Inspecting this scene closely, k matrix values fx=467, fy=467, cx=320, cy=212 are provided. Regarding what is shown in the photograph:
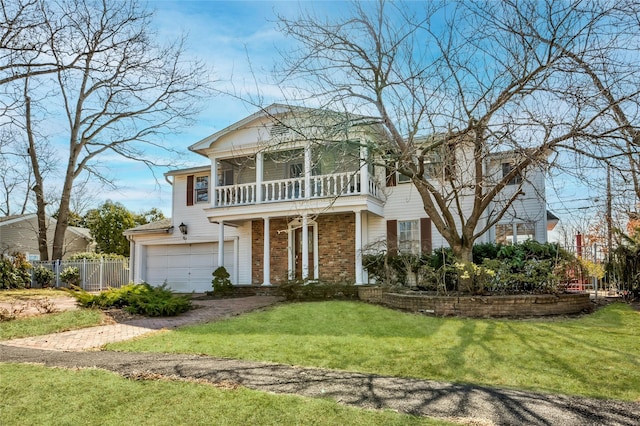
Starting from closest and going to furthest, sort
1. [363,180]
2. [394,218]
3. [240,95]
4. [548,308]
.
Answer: [240,95] < [548,308] < [363,180] < [394,218]

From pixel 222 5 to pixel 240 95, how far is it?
1.99m

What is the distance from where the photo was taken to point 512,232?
16797 millimetres

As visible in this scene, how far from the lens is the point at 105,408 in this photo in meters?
4.78

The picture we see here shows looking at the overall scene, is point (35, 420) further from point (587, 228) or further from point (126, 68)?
point (587, 228)

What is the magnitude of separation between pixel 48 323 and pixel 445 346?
8.90m

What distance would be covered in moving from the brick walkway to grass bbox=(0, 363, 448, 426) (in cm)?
311

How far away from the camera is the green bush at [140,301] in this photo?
12336 millimetres

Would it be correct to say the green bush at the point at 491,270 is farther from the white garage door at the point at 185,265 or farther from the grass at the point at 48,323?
the white garage door at the point at 185,265

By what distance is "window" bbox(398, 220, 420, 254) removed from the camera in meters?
16.8

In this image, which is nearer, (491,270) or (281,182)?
(491,270)

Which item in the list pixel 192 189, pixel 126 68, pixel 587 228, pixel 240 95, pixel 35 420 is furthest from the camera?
pixel 587 228

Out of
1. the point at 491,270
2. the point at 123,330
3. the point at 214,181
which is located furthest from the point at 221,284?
the point at 491,270

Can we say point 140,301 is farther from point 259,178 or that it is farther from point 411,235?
point 411,235

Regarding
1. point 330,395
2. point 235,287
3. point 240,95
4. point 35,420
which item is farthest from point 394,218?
point 35,420
